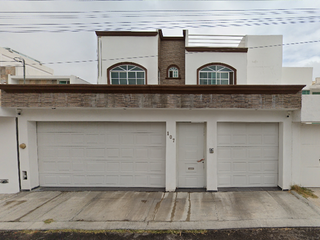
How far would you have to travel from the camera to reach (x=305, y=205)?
447 cm

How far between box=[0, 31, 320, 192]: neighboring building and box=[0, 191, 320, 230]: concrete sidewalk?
0.57 meters

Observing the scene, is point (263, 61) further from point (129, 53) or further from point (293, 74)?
point (129, 53)

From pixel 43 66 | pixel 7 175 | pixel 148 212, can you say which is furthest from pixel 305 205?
pixel 43 66

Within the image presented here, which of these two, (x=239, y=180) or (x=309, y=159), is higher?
(x=309, y=159)

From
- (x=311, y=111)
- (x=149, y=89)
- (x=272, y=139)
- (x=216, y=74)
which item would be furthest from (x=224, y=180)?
(x=216, y=74)

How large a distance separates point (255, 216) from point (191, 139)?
8.93ft

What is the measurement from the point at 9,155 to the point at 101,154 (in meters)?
3.10

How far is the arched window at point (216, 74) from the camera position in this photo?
34.8 feet

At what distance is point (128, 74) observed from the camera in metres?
10.3

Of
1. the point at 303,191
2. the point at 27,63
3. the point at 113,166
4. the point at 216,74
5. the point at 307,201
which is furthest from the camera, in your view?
the point at 27,63

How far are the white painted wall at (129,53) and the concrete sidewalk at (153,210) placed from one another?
7.19 m

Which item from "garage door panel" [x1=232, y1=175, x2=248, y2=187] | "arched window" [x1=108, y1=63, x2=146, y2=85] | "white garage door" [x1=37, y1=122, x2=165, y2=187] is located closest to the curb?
"garage door panel" [x1=232, y1=175, x2=248, y2=187]

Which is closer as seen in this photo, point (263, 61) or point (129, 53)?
point (129, 53)

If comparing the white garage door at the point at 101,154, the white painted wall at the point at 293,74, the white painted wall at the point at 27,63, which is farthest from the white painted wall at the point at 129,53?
the white painted wall at the point at 27,63
